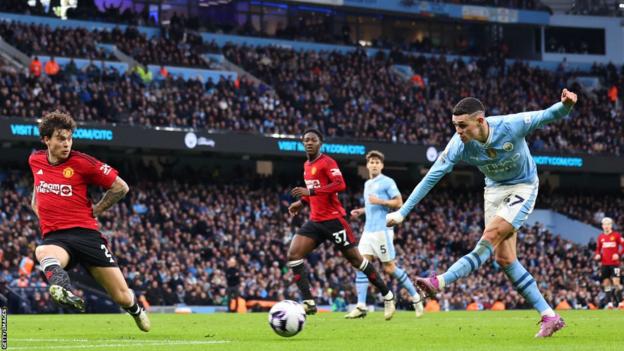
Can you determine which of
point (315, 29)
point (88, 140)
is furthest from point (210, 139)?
point (315, 29)

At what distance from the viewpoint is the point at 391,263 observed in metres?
21.7

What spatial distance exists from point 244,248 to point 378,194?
20440 millimetres

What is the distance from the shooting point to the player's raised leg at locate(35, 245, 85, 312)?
35.4 ft

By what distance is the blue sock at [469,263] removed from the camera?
1212 centimetres

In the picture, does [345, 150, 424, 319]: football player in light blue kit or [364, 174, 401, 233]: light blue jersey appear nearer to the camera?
[345, 150, 424, 319]: football player in light blue kit

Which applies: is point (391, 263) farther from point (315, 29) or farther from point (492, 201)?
point (315, 29)

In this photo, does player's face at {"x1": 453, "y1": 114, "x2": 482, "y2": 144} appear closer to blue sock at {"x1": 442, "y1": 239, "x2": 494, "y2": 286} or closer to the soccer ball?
blue sock at {"x1": 442, "y1": 239, "x2": 494, "y2": 286}

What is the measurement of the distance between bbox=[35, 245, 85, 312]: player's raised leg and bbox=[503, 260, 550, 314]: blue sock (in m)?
4.87

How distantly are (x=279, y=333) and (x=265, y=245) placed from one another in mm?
28889

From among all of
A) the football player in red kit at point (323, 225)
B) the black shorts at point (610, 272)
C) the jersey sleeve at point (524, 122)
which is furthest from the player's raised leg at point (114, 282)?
the black shorts at point (610, 272)

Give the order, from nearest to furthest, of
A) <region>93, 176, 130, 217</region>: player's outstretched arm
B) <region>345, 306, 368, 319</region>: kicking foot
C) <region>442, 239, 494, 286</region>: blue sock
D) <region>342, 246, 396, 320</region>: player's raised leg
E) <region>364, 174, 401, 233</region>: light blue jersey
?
<region>442, 239, 494, 286</region>: blue sock, <region>93, 176, 130, 217</region>: player's outstretched arm, <region>342, 246, 396, 320</region>: player's raised leg, <region>345, 306, 368, 319</region>: kicking foot, <region>364, 174, 401, 233</region>: light blue jersey

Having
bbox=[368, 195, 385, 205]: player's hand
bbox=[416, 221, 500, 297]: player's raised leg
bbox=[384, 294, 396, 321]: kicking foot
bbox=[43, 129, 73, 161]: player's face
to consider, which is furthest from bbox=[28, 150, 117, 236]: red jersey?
bbox=[368, 195, 385, 205]: player's hand

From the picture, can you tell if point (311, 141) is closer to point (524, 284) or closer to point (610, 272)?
point (524, 284)

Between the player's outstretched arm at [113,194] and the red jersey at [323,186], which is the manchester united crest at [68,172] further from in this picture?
the red jersey at [323,186]
